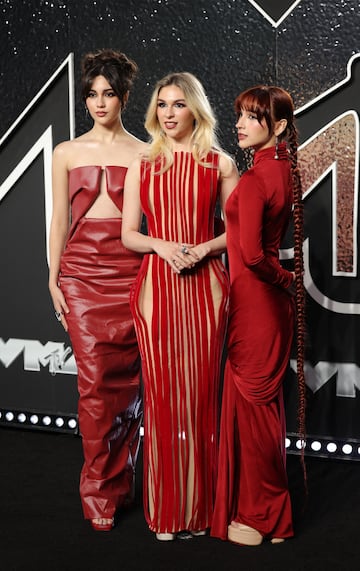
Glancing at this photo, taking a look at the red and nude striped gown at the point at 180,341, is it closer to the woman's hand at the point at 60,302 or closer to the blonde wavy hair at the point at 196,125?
the blonde wavy hair at the point at 196,125

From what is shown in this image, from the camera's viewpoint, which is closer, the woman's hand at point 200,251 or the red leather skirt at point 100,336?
the woman's hand at point 200,251

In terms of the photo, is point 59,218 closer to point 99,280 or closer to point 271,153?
point 99,280

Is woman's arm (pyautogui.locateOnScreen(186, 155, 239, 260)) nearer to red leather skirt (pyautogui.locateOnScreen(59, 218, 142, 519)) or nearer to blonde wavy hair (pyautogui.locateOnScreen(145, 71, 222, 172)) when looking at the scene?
blonde wavy hair (pyautogui.locateOnScreen(145, 71, 222, 172))

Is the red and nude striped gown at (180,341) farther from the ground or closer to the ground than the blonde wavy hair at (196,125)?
closer to the ground

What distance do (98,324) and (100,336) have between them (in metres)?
0.05

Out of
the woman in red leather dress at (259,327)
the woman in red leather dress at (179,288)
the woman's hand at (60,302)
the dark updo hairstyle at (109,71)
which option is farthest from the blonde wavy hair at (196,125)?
the woman's hand at (60,302)

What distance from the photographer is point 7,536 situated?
3.61 m

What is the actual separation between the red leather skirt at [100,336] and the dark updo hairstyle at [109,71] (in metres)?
0.51

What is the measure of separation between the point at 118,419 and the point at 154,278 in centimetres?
68

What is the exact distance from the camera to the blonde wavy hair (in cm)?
336

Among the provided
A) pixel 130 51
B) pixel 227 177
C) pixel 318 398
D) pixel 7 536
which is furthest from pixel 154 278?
pixel 130 51

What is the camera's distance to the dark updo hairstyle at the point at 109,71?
3.61 m

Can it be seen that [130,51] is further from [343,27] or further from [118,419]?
[118,419]

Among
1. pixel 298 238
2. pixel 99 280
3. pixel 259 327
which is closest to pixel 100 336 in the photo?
pixel 99 280
